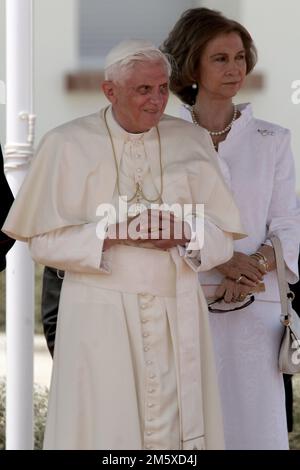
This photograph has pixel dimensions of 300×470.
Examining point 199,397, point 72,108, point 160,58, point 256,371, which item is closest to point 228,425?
point 256,371

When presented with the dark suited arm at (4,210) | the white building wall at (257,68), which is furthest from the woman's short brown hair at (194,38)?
the white building wall at (257,68)

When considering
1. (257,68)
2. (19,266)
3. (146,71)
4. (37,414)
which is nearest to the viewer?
(146,71)

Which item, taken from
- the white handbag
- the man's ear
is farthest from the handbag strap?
the man's ear

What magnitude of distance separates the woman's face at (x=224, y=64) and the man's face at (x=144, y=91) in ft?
2.09

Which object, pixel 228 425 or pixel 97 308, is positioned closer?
pixel 97 308

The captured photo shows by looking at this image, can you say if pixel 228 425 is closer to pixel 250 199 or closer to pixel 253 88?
pixel 250 199

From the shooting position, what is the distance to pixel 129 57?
4664 millimetres

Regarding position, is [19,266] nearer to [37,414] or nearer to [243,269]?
[243,269]

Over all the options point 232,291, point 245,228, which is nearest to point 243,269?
point 232,291

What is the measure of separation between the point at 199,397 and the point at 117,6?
13.5 ft

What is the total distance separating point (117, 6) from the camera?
835cm

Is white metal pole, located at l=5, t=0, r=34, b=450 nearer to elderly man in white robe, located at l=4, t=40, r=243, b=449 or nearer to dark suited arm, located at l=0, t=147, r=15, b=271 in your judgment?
dark suited arm, located at l=0, t=147, r=15, b=271

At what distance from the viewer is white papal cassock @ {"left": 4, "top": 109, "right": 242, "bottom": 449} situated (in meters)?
4.62

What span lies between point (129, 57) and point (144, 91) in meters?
0.12
